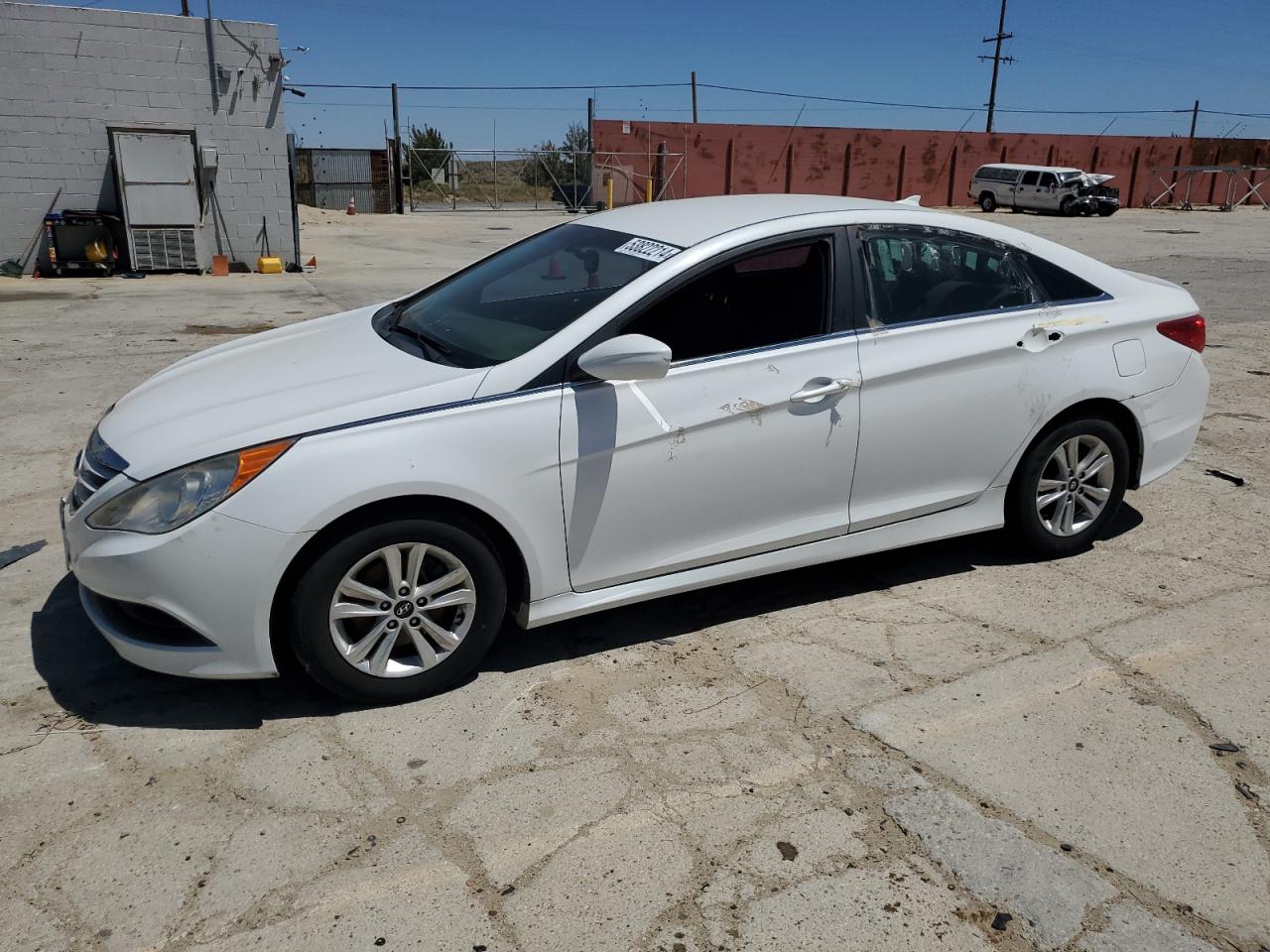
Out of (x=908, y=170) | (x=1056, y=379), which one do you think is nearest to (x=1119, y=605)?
(x=1056, y=379)

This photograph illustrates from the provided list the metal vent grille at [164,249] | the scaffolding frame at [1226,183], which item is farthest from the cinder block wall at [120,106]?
the scaffolding frame at [1226,183]

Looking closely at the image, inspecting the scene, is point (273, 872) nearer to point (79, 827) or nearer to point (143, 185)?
point (79, 827)

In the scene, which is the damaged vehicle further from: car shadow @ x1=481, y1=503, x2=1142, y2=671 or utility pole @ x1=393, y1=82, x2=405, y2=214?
car shadow @ x1=481, y1=503, x2=1142, y2=671

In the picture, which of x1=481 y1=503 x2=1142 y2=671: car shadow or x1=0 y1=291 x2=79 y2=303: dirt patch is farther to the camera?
x1=0 y1=291 x2=79 y2=303: dirt patch

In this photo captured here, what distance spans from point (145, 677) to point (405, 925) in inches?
65.7

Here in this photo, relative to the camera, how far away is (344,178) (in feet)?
→ 118

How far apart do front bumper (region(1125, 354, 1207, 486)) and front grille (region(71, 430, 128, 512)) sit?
4.07 m

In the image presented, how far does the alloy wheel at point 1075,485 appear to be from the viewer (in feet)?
14.7

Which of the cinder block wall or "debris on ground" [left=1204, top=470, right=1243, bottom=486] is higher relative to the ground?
the cinder block wall

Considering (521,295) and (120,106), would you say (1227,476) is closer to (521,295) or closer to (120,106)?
(521,295)

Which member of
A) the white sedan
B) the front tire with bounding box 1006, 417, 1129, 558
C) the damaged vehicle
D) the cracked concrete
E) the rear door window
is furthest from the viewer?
the damaged vehicle

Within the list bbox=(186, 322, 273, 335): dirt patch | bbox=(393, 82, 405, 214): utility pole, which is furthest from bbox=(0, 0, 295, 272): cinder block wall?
bbox=(393, 82, 405, 214): utility pole

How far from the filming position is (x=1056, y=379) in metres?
4.32

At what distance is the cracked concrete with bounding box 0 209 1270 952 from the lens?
2520 millimetres
